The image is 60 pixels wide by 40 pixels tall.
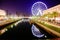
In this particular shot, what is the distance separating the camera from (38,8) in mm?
3172

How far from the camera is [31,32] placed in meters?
3.08

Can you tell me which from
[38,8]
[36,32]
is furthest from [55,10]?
[36,32]

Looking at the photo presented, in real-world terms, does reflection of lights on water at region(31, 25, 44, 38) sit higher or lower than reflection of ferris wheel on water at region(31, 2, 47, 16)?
lower

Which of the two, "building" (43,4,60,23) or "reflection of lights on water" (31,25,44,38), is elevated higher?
"building" (43,4,60,23)

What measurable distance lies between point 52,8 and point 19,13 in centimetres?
62

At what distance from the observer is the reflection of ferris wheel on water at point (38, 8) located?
10.3 ft

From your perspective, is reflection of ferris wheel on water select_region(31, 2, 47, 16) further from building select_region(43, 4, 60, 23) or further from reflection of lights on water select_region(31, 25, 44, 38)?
reflection of lights on water select_region(31, 25, 44, 38)

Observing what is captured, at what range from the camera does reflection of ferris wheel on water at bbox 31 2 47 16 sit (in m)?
3.14

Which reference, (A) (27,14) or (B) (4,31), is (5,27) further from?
(A) (27,14)

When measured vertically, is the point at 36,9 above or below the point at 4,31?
above

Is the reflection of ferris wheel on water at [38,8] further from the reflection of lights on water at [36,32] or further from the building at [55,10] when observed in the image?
the reflection of lights on water at [36,32]

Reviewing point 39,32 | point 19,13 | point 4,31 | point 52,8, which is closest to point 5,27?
point 4,31

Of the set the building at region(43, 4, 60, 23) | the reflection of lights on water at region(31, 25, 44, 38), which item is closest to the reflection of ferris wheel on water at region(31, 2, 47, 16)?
the building at region(43, 4, 60, 23)

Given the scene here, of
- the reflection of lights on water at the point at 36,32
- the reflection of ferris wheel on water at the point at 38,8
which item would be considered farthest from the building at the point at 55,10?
the reflection of lights on water at the point at 36,32
